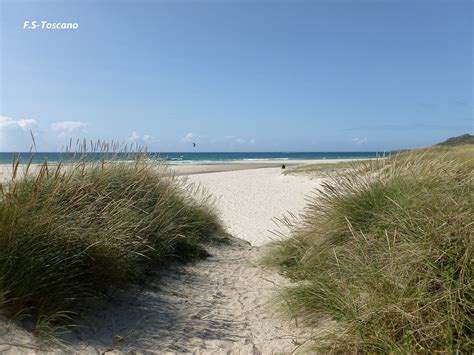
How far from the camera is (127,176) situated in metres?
6.59

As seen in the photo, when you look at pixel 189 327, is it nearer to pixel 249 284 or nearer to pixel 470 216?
pixel 249 284

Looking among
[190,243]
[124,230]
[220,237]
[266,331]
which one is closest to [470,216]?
[266,331]

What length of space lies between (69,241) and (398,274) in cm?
287

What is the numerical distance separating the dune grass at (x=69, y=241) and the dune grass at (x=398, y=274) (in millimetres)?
1925

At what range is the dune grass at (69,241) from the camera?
331cm

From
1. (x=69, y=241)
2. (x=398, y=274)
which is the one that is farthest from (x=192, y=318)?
(x=398, y=274)

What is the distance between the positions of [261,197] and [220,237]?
34.2 ft

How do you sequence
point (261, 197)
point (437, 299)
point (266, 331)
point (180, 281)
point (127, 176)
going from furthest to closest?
point (261, 197), point (127, 176), point (180, 281), point (266, 331), point (437, 299)

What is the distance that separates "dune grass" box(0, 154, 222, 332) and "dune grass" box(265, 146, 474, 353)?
1925 mm

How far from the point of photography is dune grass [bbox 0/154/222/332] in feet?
10.9

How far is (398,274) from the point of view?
10.9 ft

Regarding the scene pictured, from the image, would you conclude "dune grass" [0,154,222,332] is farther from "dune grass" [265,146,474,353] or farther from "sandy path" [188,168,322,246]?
"sandy path" [188,168,322,246]

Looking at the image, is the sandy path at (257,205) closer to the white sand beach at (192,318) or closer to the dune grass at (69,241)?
the white sand beach at (192,318)

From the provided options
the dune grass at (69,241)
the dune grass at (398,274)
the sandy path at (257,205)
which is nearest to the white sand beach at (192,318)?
the dune grass at (69,241)
